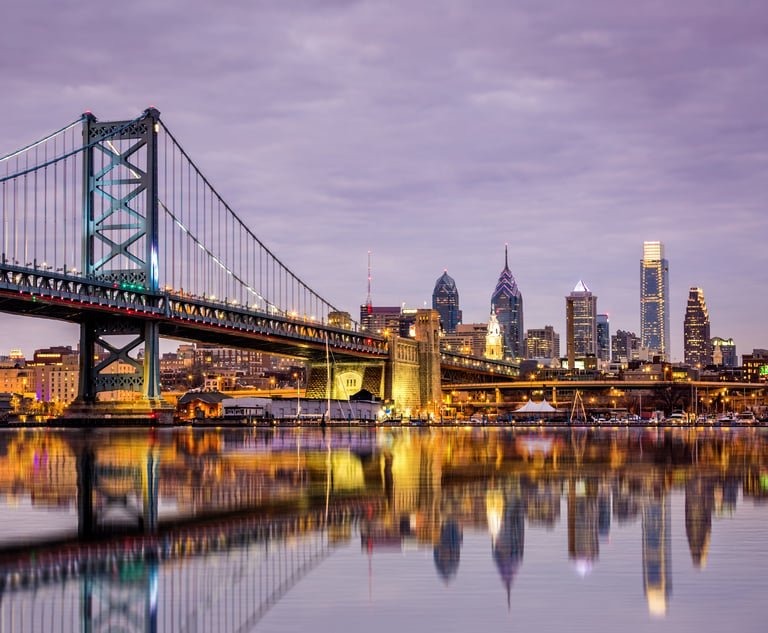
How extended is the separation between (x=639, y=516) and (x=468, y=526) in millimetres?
3623

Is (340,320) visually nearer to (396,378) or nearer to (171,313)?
(396,378)

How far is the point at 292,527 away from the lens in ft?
66.3

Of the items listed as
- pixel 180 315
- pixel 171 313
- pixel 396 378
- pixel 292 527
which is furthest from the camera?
pixel 396 378

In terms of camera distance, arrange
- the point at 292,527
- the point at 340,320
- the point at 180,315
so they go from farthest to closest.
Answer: the point at 340,320 < the point at 180,315 < the point at 292,527

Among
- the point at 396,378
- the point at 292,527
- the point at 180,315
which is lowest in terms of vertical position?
the point at 292,527

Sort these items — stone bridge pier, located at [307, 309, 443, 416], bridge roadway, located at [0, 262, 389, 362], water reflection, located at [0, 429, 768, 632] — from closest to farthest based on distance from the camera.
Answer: water reflection, located at [0, 429, 768, 632] < bridge roadway, located at [0, 262, 389, 362] < stone bridge pier, located at [307, 309, 443, 416]

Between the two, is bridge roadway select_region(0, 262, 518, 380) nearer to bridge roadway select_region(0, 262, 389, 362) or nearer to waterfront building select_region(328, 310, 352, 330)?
bridge roadway select_region(0, 262, 389, 362)

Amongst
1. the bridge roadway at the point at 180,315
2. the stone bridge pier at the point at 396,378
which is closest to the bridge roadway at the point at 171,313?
the bridge roadway at the point at 180,315

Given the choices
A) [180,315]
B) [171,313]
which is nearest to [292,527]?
[171,313]

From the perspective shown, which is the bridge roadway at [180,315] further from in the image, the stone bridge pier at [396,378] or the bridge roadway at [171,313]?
the stone bridge pier at [396,378]

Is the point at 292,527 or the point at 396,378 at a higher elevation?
the point at 396,378

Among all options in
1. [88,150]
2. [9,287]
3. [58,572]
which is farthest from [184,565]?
[88,150]

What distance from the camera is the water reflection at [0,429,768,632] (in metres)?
13.9

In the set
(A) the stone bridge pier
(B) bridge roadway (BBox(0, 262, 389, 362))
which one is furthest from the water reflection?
(A) the stone bridge pier
